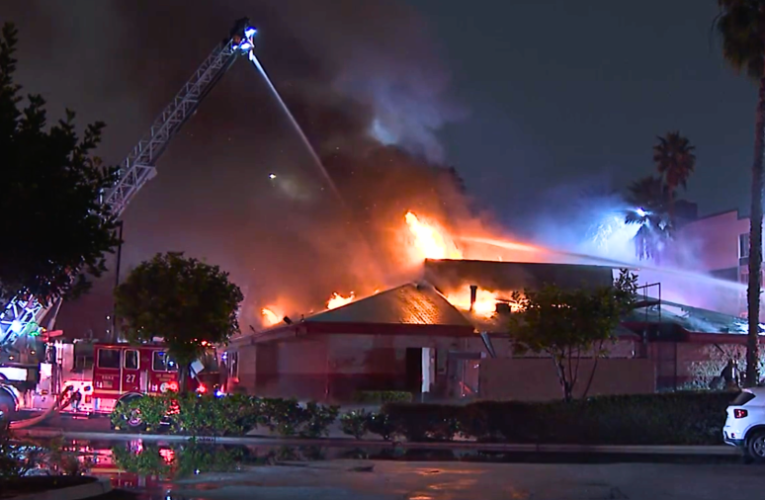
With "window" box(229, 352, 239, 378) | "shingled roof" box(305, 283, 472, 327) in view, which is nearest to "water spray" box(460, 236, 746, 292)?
"shingled roof" box(305, 283, 472, 327)

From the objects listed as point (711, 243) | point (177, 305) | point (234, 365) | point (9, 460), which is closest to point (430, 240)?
point (234, 365)


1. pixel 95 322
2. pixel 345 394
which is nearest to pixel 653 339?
pixel 345 394

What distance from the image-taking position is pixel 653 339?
118ft

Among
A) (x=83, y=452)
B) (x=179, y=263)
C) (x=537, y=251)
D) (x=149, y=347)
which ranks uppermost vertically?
(x=537, y=251)

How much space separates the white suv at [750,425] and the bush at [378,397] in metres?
14.8

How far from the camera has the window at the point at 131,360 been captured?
82.7ft

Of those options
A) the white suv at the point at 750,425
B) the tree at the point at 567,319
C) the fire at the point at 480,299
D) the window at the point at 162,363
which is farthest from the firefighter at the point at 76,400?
the fire at the point at 480,299

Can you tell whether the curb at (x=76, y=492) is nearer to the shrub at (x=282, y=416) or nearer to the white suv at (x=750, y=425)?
the shrub at (x=282, y=416)

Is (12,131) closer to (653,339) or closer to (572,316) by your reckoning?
(572,316)

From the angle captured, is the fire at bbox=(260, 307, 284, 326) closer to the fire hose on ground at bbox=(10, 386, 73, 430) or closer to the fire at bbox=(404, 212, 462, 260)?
the fire at bbox=(404, 212, 462, 260)

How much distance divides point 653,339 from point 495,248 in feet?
59.3

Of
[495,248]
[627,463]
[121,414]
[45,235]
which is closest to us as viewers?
[45,235]

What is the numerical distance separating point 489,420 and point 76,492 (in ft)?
39.1

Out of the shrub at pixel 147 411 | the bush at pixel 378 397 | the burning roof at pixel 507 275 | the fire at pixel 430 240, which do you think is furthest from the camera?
the fire at pixel 430 240
